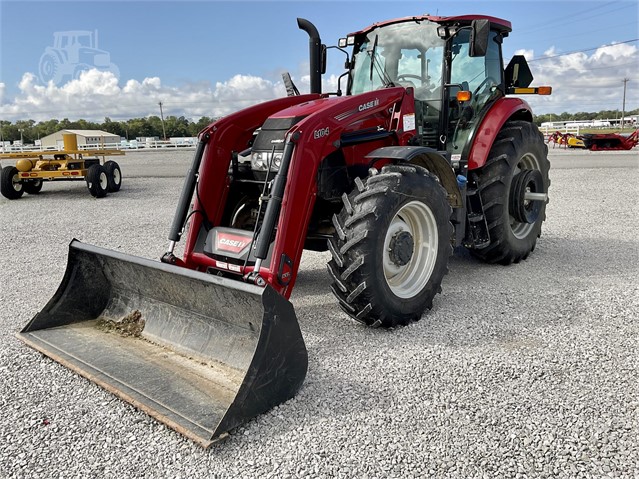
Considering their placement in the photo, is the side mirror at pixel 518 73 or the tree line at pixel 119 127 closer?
the side mirror at pixel 518 73

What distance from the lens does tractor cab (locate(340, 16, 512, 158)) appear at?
5.22 meters

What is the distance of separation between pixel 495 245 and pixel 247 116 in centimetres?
283

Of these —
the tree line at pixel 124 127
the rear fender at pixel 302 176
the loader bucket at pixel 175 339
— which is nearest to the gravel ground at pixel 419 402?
the loader bucket at pixel 175 339

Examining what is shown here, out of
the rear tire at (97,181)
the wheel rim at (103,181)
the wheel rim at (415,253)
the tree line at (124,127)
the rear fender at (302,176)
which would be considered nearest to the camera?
the rear fender at (302,176)

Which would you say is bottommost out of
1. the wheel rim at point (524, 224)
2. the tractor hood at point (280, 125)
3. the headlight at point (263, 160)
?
the wheel rim at point (524, 224)

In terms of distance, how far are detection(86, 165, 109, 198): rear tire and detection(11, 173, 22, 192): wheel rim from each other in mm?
1779

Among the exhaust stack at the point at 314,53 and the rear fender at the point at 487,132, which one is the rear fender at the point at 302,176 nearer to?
the exhaust stack at the point at 314,53

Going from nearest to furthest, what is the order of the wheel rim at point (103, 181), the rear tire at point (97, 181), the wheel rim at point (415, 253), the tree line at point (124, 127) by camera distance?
the wheel rim at point (415, 253), the rear tire at point (97, 181), the wheel rim at point (103, 181), the tree line at point (124, 127)

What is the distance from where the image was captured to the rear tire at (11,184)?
1295 centimetres

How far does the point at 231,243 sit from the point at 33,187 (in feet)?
38.7

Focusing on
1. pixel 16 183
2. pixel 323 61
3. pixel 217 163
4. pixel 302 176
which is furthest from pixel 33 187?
pixel 302 176

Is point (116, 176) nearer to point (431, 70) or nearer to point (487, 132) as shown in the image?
point (431, 70)

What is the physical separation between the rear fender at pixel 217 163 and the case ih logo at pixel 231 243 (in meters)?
0.32

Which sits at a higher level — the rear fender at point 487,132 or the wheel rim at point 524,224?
the rear fender at point 487,132
